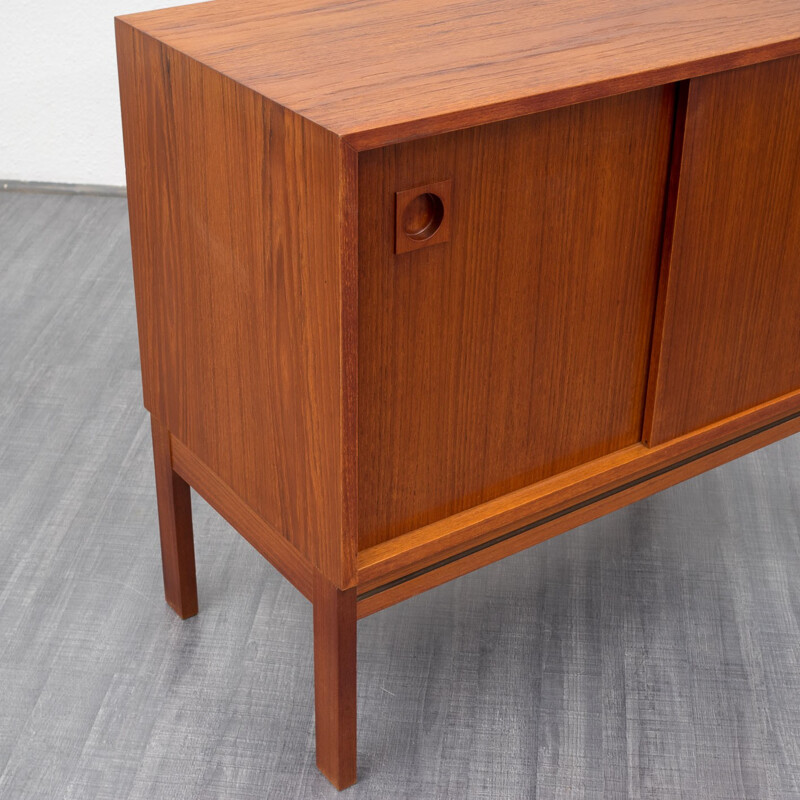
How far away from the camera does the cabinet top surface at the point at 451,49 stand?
3.98 ft

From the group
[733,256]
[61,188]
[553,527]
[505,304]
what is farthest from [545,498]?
[61,188]

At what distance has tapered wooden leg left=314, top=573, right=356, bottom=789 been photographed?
4.79ft

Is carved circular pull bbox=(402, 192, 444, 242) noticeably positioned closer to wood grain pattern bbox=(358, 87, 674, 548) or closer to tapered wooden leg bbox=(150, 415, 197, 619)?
wood grain pattern bbox=(358, 87, 674, 548)

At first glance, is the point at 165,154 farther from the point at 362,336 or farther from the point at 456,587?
the point at 456,587

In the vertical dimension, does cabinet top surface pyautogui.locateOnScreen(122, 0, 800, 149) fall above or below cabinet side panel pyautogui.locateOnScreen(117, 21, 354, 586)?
above

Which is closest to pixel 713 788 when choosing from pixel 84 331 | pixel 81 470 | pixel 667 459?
pixel 667 459

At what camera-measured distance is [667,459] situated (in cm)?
169

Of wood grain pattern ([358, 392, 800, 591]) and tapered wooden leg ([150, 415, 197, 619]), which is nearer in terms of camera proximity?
wood grain pattern ([358, 392, 800, 591])

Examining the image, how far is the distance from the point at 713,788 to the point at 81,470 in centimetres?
128

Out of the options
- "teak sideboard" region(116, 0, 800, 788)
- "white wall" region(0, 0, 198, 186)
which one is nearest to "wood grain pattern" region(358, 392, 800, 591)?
"teak sideboard" region(116, 0, 800, 788)

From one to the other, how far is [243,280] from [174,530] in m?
0.58

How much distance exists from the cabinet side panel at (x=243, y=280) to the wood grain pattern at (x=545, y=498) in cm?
7

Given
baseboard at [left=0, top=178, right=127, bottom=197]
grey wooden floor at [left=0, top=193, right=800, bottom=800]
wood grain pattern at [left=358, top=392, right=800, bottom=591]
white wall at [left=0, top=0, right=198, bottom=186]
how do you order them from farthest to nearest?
baseboard at [left=0, top=178, right=127, bottom=197], white wall at [left=0, top=0, right=198, bottom=186], grey wooden floor at [left=0, top=193, right=800, bottom=800], wood grain pattern at [left=358, top=392, right=800, bottom=591]

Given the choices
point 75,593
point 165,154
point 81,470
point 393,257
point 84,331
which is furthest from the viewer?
point 84,331
